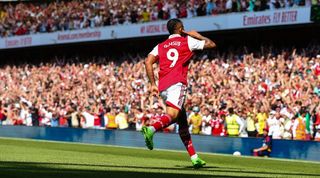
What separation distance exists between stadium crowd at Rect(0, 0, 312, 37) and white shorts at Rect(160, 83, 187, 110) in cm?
1998

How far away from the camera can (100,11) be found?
45.4 metres

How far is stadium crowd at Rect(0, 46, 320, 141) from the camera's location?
91.2 feet

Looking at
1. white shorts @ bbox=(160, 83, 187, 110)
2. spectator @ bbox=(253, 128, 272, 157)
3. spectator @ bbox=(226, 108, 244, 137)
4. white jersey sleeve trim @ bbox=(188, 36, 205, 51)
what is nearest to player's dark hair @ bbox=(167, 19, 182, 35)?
white jersey sleeve trim @ bbox=(188, 36, 205, 51)

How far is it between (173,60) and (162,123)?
1171 millimetres

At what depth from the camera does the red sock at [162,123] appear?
41.9 ft

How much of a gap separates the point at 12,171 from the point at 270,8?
25113 mm

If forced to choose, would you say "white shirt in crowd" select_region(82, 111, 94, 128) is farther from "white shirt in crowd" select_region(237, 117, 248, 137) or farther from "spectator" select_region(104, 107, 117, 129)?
"white shirt in crowd" select_region(237, 117, 248, 137)

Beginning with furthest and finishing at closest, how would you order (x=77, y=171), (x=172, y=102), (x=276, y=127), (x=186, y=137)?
1. (x=276, y=127)
2. (x=186, y=137)
3. (x=172, y=102)
4. (x=77, y=171)

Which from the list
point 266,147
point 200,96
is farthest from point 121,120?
point 266,147

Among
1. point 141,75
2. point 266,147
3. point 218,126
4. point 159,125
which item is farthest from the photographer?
point 141,75

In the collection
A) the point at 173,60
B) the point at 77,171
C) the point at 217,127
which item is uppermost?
the point at 173,60

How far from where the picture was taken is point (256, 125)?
91.4 feet

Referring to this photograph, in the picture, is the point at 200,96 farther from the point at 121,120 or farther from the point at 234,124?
the point at 234,124

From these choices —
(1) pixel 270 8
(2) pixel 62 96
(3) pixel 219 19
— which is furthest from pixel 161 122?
(2) pixel 62 96
